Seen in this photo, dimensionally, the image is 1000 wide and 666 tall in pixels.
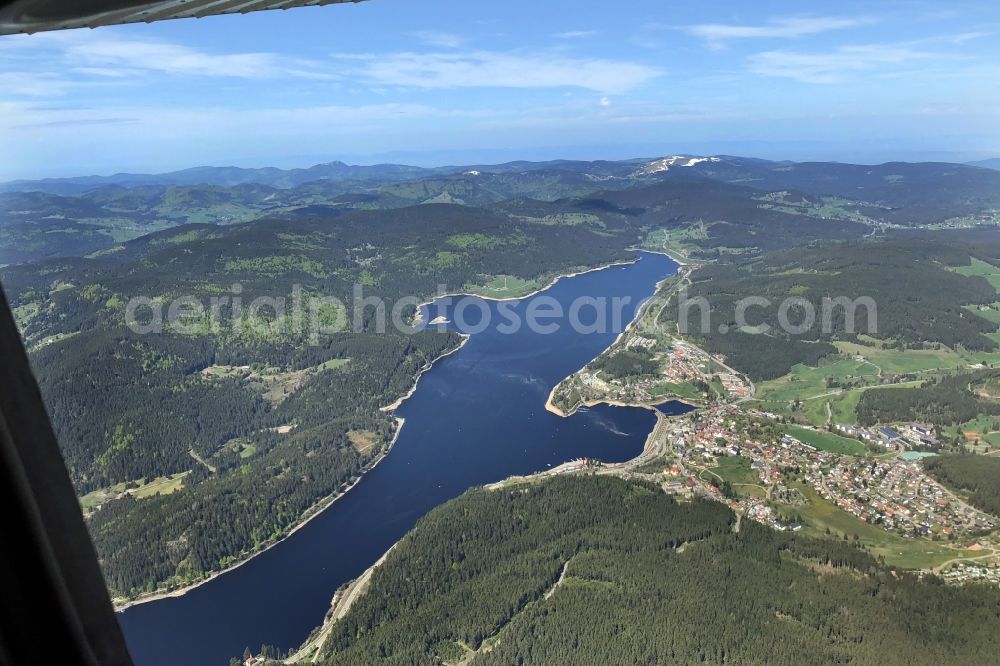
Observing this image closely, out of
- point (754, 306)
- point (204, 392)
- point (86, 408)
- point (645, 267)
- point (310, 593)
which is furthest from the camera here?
point (645, 267)

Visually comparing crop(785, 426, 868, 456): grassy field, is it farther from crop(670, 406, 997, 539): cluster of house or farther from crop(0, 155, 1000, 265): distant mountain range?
crop(0, 155, 1000, 265): distant mountain range

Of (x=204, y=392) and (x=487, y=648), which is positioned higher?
(x=487, y=648)

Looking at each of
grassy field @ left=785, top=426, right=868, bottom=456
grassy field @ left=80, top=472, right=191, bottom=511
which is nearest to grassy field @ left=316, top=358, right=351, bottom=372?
grassy field @ left=80, top=472, right=191, bottom=511

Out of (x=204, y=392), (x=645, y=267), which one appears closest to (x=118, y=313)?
(x=204, y=392)

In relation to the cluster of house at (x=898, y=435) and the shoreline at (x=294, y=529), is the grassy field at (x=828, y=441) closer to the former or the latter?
the cluster of house at (x=898, y=435)

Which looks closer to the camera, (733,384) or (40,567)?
(40,567)

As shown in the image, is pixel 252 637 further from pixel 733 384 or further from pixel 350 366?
pixel 733 384

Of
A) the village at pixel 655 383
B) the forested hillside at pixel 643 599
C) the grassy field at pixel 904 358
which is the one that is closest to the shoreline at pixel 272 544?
the forested hillside at pixel 643 599

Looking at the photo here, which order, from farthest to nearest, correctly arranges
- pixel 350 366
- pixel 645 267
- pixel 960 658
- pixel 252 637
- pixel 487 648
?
pixel 645 267, pixel 350 366, pixel 252 637, pixel 487 648, pixel 960 658
